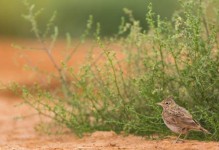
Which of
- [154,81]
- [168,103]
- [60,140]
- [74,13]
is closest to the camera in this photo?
[168,103]

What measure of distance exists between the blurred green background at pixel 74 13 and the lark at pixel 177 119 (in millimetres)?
12715

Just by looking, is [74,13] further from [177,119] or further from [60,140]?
[177,119]

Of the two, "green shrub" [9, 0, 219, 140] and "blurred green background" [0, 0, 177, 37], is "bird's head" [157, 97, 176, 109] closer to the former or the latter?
"green shrub" [9, 0, 219, 140]

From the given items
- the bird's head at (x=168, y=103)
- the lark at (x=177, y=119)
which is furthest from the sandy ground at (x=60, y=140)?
the bird's head at (x=168, y=103)

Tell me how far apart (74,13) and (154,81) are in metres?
14.2

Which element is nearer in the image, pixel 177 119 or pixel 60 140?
pixel 177 119

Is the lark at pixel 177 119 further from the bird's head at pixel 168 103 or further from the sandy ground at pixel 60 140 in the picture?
the sandy ground at pixel 60 140

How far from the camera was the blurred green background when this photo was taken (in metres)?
21.0

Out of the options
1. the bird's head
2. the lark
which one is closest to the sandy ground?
the lark

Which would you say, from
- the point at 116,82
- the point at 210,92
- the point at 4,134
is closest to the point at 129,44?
the point at 116,82

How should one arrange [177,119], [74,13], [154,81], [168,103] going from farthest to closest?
[74,13]
[154,81]
[168,103]
[177,119]

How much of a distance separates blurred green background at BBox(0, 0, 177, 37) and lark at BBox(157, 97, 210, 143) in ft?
41.7

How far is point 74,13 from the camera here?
22234mm

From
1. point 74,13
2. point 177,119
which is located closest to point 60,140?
point 177,119
